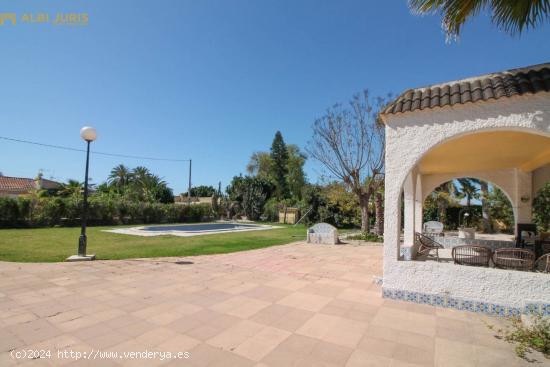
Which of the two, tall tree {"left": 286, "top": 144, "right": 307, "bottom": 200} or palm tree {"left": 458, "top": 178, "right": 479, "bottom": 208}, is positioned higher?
tall tree {"left": 286, "top": 144, "right": 307, "bottom": 200}

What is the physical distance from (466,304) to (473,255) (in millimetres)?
1315

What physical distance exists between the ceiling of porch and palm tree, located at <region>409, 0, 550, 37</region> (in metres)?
1.98

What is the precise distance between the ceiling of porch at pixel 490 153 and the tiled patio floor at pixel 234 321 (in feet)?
11.6

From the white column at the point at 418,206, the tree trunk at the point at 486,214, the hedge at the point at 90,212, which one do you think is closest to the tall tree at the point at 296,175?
the hedge at the point at 90,212

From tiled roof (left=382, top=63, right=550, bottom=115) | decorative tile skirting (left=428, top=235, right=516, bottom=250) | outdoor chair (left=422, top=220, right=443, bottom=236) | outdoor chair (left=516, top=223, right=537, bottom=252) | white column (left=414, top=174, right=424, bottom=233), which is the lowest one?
decorative tile skirting (left=428, top=235, right=516, bottom=250)

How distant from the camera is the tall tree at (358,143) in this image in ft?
53.0

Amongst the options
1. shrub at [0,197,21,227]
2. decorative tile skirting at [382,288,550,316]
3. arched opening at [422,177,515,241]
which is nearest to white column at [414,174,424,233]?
decorative tile skirting at [382,288,550,316]

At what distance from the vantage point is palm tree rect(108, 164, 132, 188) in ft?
167

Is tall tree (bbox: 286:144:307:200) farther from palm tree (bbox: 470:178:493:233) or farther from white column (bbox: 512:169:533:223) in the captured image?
white column (bbox: 512:169:533:223)

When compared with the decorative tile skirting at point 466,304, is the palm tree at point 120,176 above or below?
above

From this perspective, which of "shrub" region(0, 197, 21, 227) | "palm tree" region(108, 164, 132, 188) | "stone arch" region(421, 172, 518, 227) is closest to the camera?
"stone arch" region(421, 172, 518, 227)

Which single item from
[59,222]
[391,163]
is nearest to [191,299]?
[391,163]

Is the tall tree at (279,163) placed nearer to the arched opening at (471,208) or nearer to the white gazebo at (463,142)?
the arched opening at (471,208)

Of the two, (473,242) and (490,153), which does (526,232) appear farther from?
(490,153)
